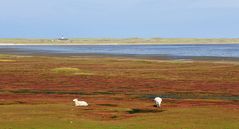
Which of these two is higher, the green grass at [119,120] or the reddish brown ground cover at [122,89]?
the reddish brown ground cover at [122,89]

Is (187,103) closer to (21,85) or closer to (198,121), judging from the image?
(198,121)

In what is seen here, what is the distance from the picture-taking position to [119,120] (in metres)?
29.3

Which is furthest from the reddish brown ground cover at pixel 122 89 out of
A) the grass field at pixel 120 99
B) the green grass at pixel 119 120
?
the green grass at pixel 119 120

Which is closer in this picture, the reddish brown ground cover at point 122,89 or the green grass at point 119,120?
the green grass at point 119,120

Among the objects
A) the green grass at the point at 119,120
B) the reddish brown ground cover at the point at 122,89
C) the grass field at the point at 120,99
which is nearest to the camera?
the green grass at the point at 119,120

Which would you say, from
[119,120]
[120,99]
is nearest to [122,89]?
[120,99]

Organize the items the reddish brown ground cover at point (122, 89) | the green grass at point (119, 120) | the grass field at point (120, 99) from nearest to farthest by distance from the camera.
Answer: the green grass at point (119, 120), the grass field at point (120, 99), the reddish brown ground cover at point (122, 89)

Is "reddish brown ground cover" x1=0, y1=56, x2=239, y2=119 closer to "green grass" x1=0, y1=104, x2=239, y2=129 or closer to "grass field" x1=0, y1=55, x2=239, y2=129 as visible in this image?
"grass field" x1=0, y1=55, x2=239, y2=129

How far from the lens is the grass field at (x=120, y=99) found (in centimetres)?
2800

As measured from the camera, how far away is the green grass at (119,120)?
27.0 meters

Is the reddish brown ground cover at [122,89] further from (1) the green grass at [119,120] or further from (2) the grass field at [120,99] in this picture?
(1) the green grass at [119,120]

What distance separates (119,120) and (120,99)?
37.3 ft

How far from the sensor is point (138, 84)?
53.3 metres

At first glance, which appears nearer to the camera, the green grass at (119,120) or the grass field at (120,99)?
the green grass at (119,120)
